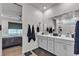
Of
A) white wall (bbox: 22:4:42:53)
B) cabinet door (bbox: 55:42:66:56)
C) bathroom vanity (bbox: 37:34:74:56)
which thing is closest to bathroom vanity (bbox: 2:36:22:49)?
white wall (bbox: 22:4:42:53)

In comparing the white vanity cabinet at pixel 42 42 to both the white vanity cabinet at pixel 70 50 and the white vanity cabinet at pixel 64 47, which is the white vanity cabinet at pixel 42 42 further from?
the white vanity cabinet at pixel 70 50

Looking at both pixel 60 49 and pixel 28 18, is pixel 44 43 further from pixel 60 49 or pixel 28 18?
pixel 28 18

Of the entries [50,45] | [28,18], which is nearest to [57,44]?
[50,45]

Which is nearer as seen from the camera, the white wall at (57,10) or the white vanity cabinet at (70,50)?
the white vanity cabinet at (70,50)

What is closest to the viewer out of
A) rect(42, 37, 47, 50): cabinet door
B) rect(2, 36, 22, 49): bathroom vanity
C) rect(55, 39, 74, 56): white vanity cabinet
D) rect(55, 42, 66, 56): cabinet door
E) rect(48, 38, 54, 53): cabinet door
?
rect(2, 36, 22, 49): bathroom vanity

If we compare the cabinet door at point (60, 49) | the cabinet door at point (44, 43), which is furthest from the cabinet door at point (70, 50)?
the cabinet door at point (44, 43)

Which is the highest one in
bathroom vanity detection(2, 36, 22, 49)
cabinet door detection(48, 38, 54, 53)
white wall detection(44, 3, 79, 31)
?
white wall detection(44, 3, 79, 31)

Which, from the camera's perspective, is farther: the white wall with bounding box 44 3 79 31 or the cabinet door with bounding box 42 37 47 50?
the cabinet door with bounding box 42 37 47 50

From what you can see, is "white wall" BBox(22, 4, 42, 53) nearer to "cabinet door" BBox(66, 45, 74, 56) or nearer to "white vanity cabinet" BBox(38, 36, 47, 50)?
"white vanity cabinet" BBox(38, 36, 47, 50)

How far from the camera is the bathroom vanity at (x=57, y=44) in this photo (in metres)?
1.87

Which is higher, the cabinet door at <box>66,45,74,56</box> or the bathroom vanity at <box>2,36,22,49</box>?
the bathroom vanity at <box>2,36,22,49</box>

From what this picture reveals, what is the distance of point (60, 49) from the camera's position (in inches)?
84.0

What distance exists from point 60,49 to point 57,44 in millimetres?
202

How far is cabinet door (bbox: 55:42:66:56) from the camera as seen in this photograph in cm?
203
